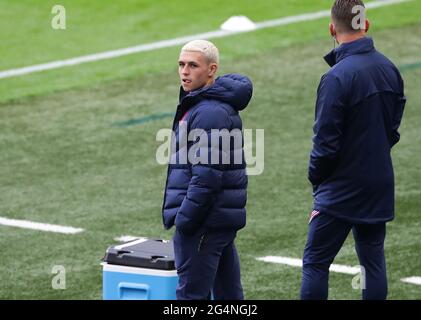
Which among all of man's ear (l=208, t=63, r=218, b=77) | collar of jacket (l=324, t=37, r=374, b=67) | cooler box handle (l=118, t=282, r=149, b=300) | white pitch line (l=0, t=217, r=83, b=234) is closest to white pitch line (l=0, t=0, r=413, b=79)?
white pitch line (l=0, t=217, r=83, b=234)

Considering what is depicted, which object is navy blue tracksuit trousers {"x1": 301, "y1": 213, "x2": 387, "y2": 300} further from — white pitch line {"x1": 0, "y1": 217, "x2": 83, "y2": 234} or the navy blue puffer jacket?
white pitch line {"x1": 0, "y1": 217, "x2": 83, "y2": 234}

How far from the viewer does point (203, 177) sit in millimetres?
7754

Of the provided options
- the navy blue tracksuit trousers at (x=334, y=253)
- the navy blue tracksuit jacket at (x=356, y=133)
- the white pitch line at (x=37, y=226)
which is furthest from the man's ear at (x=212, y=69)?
the white pitch line at (x=37, y=226)

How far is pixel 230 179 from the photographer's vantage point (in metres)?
7.94

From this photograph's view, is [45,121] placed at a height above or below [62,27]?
below

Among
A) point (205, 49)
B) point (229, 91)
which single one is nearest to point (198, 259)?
point (229, 91)

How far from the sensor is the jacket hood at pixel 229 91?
7.92 m

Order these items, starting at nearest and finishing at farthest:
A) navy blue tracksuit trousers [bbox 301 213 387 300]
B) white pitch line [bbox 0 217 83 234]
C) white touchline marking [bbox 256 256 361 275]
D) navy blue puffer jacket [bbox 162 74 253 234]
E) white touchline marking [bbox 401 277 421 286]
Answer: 1. navy blue puffer jacket [bbox 162 74 253 234]
2. navy blue tracksuit trousers [bbox 301 213 387 300]
3. white touchline marking [bbox 401 277 421 286]
4. white touchline marking [bbox 256 256 361 275]
5. white pitch line [bbox 0 217 83 234]

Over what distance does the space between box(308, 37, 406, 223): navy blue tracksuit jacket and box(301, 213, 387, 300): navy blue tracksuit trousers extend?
3.4 inches

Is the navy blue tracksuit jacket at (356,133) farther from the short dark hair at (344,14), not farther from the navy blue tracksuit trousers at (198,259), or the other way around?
the navy blue tracksuit trousers at (198,259)

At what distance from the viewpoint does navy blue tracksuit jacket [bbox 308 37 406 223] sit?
7.90 m
